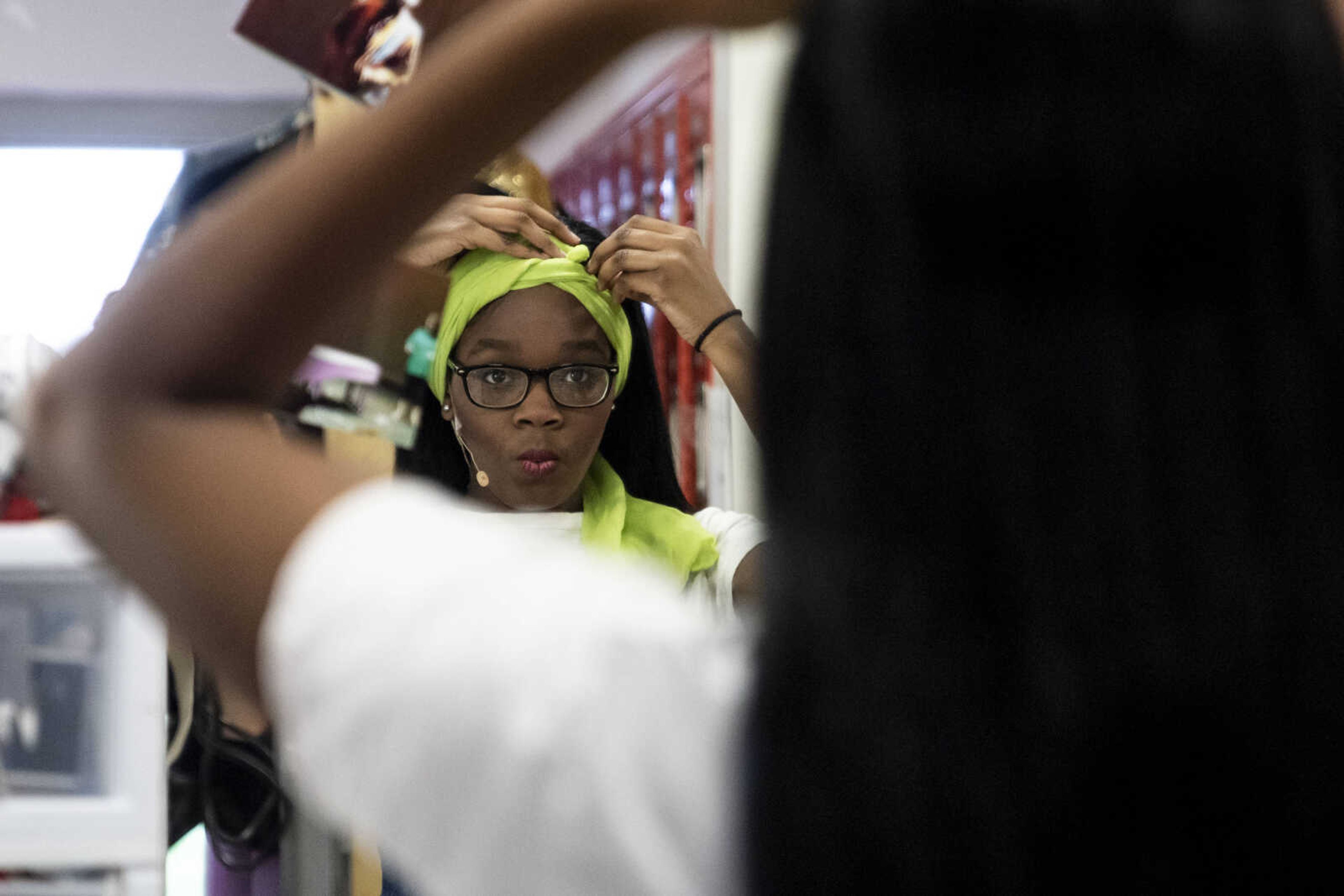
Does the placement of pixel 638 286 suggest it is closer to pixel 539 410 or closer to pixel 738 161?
pixel 539 410

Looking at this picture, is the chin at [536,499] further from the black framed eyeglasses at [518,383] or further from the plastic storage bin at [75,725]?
the plastic storage bin at [75,725]

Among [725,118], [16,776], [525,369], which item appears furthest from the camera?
[725,118]

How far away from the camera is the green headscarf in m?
1.53

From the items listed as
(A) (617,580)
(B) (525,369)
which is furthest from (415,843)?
(B) (525,369)

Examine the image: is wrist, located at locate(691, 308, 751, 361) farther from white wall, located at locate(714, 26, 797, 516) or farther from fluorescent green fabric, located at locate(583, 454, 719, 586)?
white wall, located at locate(714, 26, 797, 516)

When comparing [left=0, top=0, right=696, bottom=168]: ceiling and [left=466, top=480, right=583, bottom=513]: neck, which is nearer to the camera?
[left=466, top=480, right=583, bottom=513]: neck

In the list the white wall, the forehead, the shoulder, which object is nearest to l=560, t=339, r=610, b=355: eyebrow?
the forehead

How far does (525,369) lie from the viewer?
5.23 ft

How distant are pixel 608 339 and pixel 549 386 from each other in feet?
0.32

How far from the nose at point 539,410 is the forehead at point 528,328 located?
4 cm

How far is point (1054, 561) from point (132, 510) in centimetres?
25

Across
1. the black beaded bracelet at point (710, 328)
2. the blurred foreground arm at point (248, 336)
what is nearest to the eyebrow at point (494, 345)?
the black beaded bracelet at point (710, 328)

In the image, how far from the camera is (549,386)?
5.22ft

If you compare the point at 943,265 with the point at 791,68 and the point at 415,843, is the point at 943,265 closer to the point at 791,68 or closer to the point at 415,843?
the point at 791,68
